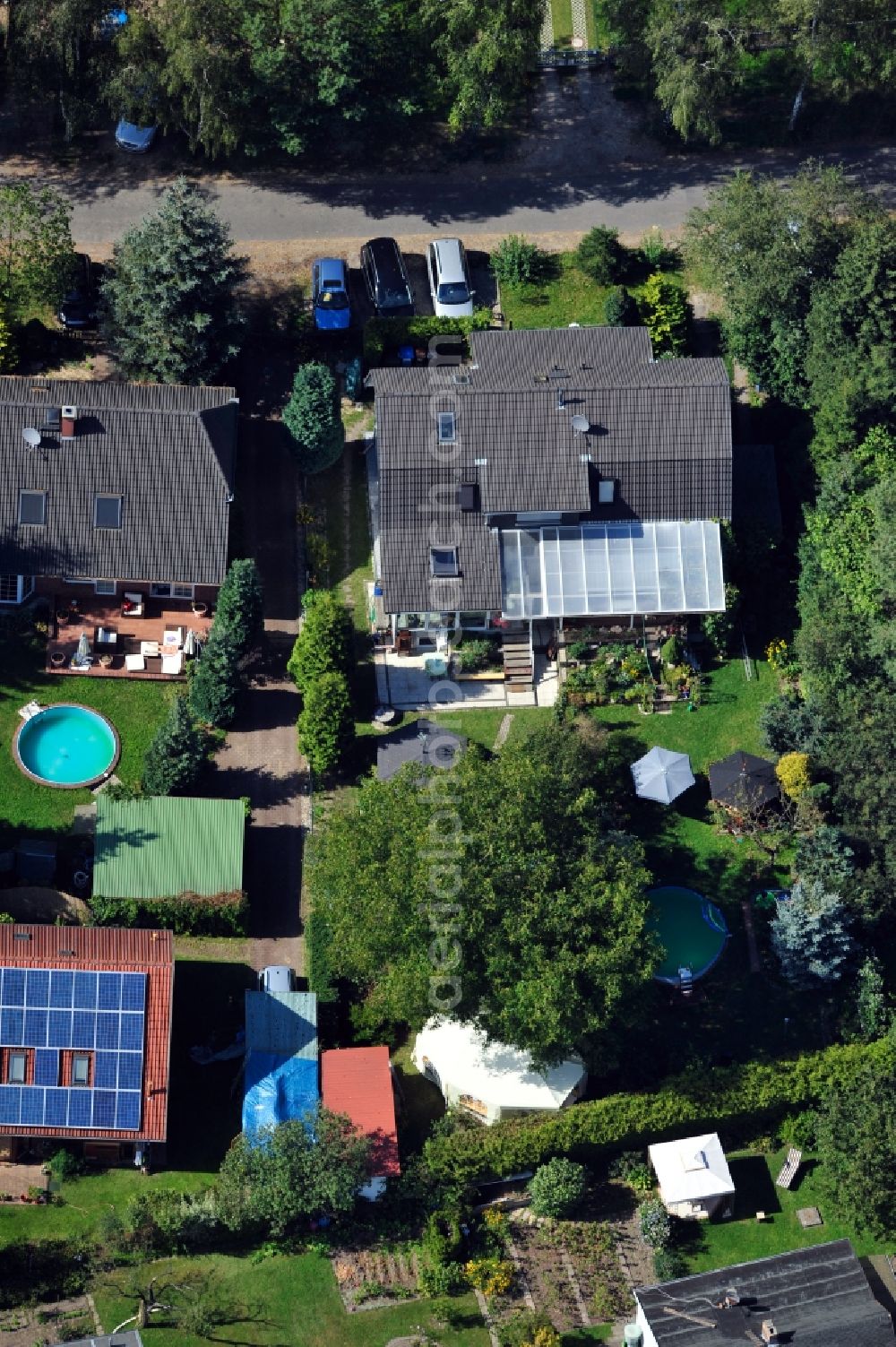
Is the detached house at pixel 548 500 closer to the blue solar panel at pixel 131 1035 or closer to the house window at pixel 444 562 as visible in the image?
the house window at pixel 444 562

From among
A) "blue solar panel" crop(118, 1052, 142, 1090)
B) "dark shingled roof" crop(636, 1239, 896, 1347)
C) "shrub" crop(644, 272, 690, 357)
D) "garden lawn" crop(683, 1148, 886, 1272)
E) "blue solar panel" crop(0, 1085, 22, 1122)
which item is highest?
"shrub" crop(644, 272, 690, 357)

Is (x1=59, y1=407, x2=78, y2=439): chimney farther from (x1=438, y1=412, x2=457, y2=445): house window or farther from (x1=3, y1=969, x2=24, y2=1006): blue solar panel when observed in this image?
(x1=3, y1=969, x2=24, y2=1006): blue solar panel

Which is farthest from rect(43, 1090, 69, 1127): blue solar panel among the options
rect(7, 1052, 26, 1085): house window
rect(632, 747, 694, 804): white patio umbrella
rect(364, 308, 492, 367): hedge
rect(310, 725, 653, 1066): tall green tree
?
rect(364, 308, 492, 367): hedge

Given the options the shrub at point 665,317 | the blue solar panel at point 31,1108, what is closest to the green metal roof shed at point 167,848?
the blue solar panel at point 31,1108

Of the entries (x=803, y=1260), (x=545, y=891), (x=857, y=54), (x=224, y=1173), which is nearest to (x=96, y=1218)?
(x=224, y=1173)

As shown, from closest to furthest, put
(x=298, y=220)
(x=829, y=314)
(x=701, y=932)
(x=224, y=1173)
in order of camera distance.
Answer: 1. (x=224, y=1173)
2. (x=701, y=932)
3. (x=829, y=314)
4. (x=298, y=220)

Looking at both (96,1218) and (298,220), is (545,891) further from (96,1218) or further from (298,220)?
(298,220)
